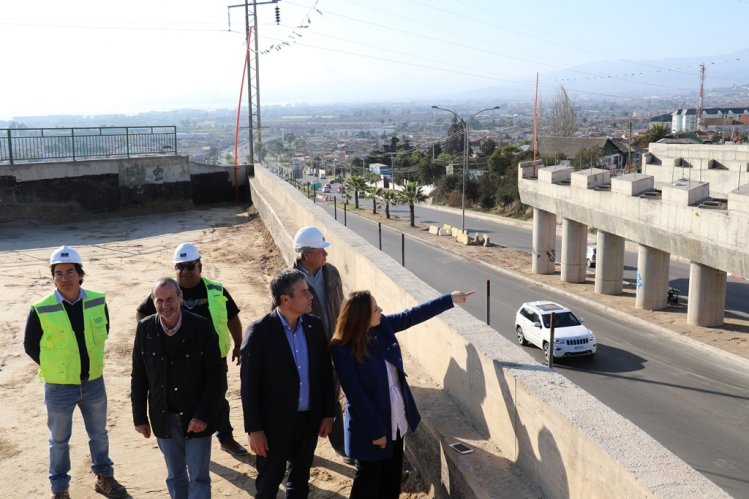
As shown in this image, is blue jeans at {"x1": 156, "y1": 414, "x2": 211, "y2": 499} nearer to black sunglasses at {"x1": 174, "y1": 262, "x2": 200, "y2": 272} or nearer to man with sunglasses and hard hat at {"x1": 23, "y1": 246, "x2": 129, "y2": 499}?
man with sunglasses and hard hat at {"x1": 23, "y1": 246, "x2": 129, "y2": 499}

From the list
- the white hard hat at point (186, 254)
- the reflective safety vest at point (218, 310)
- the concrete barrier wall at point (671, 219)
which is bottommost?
the concrete barrier wall at point (671, 219)

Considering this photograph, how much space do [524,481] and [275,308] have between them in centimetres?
168

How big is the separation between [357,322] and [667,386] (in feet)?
58.6

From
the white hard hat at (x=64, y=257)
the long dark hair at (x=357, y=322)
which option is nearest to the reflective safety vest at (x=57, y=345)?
the white hard hat at (x=64, y=257)

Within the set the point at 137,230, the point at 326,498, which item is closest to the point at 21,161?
the point at 137,230

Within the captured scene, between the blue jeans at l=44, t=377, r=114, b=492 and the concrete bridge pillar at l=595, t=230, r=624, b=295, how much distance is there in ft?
95.2

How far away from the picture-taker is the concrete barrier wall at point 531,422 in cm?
326

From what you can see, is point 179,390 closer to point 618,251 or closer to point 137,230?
point 137,230

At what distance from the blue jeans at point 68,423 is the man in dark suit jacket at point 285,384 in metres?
1.52

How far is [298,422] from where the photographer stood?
433 cm

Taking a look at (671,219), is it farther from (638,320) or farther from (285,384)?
(285,384)

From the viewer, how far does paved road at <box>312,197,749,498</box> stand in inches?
587

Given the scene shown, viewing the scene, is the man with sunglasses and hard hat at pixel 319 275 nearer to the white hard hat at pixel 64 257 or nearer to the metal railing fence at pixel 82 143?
the white hard hat at pixel 64 257

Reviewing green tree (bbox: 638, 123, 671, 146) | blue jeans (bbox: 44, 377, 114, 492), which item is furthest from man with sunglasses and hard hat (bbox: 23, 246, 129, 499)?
green tree (bbox: 638, 123, 671, 146)
